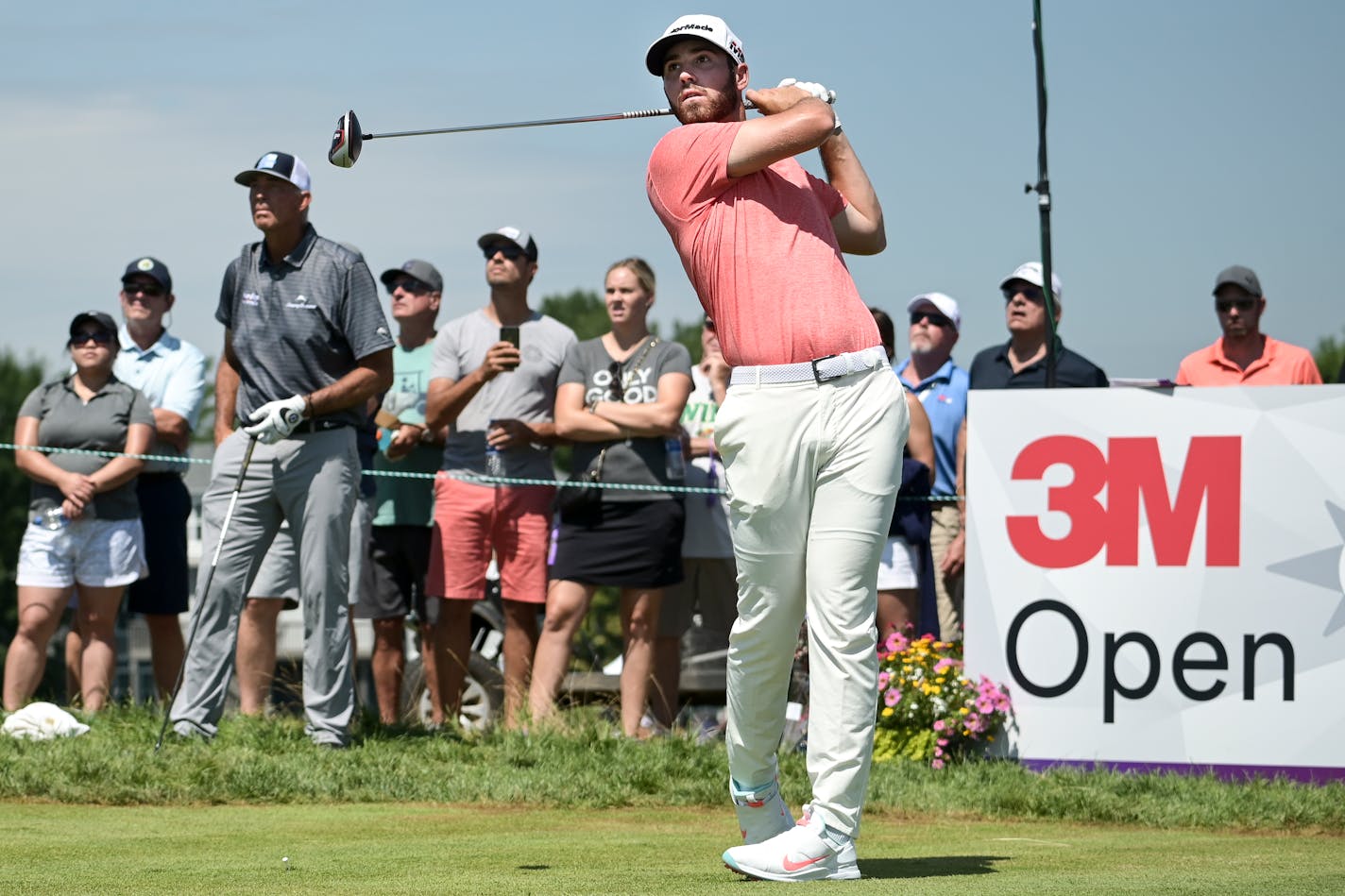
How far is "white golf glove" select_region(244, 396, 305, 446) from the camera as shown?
8203mm

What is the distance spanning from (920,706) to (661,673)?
2.03 meters

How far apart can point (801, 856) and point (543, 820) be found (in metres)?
1.93

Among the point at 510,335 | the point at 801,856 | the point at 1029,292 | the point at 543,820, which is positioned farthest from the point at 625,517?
the point at 801,856

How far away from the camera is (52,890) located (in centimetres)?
500

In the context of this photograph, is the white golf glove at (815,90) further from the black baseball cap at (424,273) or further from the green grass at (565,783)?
the black baseball cap at (424,273)

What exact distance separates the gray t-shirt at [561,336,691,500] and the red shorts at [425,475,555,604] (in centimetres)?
44

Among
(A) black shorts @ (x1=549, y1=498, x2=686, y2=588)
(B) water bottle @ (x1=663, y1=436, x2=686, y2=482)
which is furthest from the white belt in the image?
(B) water bottle @ (x1=663, y1=436, x2=686, y2=482)

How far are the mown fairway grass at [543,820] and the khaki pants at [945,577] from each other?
1.51m

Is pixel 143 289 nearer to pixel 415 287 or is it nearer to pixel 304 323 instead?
pixel 415 287

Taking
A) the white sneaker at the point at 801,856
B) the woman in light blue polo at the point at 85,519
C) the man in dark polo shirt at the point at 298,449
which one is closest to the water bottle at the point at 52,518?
the woman in light blue polo at the point at 85,519

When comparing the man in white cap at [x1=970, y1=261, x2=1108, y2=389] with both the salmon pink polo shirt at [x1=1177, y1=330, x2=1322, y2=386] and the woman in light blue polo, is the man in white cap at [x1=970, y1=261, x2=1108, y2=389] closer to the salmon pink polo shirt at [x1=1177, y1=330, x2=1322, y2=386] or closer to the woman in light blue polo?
the salmon pink polo shirt at [x1=1177, y1=330, x2=1322, y2=386]

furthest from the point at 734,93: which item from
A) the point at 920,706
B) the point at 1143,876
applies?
the point at 920,706

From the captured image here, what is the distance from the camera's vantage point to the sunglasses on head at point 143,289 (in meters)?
10.9

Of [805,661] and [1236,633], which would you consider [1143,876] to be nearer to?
[1236,633]
